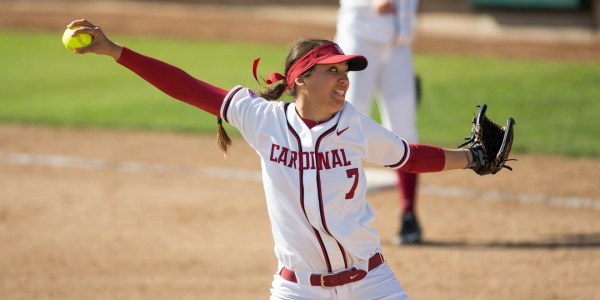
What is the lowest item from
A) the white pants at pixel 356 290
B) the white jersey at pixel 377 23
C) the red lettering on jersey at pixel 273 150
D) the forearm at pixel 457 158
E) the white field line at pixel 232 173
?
the white pants at pixel 356 290

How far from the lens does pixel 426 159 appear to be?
3.79m

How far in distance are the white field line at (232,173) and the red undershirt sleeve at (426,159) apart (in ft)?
12.9

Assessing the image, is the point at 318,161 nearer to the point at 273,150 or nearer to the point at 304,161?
the point at 304,161

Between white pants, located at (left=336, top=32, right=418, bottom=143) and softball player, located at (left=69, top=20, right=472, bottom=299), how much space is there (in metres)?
2.73

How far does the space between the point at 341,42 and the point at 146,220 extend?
2014 millimetres

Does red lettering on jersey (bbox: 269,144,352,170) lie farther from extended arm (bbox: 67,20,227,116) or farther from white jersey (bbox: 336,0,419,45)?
white jersey (bbox: 336,0,419,45)

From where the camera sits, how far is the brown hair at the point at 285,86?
3773mm

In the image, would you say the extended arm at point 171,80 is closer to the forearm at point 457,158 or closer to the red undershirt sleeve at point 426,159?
the red undershirt sleeve at point 426,159

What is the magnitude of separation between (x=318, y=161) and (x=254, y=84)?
6.76 m

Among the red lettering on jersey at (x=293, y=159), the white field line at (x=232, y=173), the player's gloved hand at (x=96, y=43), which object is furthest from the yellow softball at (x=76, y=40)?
the white field line at (x=232, y=173)

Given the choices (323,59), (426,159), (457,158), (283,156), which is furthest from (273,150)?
(457,158)

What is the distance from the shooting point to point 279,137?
12.2ft

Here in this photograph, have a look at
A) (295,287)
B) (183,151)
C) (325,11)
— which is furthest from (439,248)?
(325,11)

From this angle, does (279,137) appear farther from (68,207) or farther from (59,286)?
(68,207)
